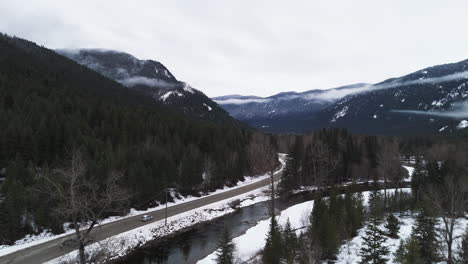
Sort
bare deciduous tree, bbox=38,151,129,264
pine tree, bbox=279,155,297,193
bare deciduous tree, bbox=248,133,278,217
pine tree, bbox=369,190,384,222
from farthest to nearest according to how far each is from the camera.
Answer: pine tree, bbox=279,155,297,193
bare deciduous tree, bbox=248,133,278,217
pine tree, bbox=369,190,384,222
bare deciduous tree, bbox=38,151,129,264

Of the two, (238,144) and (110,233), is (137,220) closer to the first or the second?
(110,233)

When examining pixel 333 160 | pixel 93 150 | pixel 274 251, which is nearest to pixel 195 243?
pixel 274 251

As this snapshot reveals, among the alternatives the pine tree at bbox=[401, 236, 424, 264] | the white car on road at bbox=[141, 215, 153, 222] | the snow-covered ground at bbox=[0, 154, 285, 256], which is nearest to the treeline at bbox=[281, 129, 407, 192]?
the snow-covered ground at bbox=[0, 154, 285, 256]

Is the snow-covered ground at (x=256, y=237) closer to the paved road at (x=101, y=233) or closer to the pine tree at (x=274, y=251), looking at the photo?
the pine tree at (x=274, y=251)

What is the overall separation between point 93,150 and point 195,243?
122ft

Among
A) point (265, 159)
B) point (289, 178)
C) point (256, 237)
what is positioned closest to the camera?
point (256, 237)

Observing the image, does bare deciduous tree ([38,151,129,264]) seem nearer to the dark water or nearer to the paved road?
the paved road

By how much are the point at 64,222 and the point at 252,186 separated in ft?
163

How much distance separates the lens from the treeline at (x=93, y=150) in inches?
1610

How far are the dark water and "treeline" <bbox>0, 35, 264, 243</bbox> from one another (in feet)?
41.9

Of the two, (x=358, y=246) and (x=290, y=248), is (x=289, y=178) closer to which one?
(x=358, y=246)

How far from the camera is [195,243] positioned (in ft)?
131

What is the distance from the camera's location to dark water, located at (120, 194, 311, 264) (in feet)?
114

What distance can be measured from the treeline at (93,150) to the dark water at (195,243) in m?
12.8
